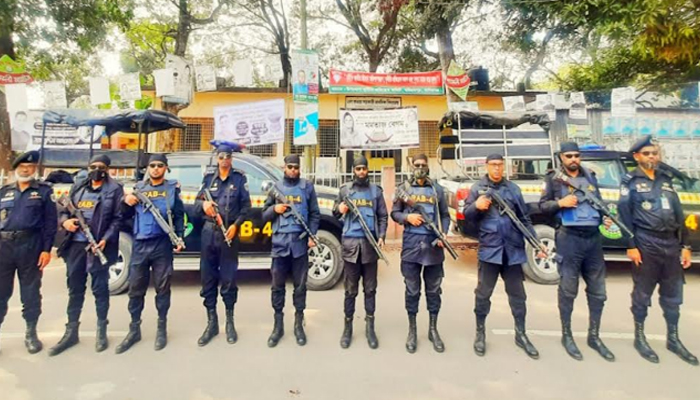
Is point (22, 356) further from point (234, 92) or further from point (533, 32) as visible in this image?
point (533, 32)

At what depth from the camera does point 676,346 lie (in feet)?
10.00

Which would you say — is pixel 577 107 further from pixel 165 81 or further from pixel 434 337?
pixel 165 81

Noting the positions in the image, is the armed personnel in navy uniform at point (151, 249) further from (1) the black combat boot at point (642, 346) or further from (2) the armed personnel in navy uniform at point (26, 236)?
(1) the black combat boot at point (642, 346)

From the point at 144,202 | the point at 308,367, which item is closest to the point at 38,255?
the point at 144,202

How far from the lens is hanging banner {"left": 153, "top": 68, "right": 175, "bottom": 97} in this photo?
8617 mm

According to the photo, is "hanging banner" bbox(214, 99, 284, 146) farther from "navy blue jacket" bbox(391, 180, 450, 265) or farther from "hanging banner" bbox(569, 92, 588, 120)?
"hanging banner" bbox(569, 92, 588, 120)

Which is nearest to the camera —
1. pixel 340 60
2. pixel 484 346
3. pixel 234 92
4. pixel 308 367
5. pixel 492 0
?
pixel 308 367

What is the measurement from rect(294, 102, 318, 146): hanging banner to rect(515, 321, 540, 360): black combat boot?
5.87 m

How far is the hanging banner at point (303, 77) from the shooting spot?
8.11m

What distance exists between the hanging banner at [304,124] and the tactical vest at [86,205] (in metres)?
5.03

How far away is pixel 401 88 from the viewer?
1030 cm

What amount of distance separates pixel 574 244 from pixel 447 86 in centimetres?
757

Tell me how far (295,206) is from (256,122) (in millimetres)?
6100

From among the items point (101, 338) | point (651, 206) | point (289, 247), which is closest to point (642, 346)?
point (651, 206)
